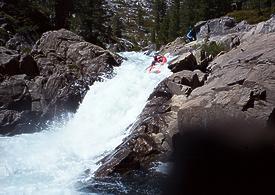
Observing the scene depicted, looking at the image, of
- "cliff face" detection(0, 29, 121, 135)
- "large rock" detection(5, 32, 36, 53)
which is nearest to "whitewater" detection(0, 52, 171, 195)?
"cliff face" detection(0, 29, 121, 135)

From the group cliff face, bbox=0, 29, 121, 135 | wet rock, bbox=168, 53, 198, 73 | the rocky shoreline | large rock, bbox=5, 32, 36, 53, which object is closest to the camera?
the rocky shoreline

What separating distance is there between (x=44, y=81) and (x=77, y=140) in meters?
8.03

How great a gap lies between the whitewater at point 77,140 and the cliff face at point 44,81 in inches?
38.2

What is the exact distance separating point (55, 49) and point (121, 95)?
34.2ft

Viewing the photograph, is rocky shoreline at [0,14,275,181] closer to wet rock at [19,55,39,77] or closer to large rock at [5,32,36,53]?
wet rock at [19,55,39,77]

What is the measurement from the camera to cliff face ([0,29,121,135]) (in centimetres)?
2972

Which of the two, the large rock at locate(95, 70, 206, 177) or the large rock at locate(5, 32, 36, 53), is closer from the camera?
the large rock at locate(95, 70, 206, 177)

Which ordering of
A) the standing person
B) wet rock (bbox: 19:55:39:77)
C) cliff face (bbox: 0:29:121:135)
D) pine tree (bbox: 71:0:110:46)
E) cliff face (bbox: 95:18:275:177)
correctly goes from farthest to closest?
pine tree (bbox: 71:0:110:46)
the standing person
wet rock (bbox: 19:55:39:77)
cliff face (bbox: 0:29:121:135)
cliff face (bbox: 95:18:275:177)

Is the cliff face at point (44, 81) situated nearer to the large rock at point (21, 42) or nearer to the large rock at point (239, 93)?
the large rock at point (21, 42)

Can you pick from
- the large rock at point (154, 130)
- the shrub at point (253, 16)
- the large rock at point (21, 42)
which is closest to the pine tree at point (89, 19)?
the large rock at point (21, 42)

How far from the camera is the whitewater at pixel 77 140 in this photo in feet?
61.8

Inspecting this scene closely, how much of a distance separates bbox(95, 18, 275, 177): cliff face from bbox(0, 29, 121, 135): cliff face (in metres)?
9.17

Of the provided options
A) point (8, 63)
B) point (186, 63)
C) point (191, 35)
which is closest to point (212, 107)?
point (186, 63)

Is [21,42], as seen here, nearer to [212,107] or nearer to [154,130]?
[154,130]
